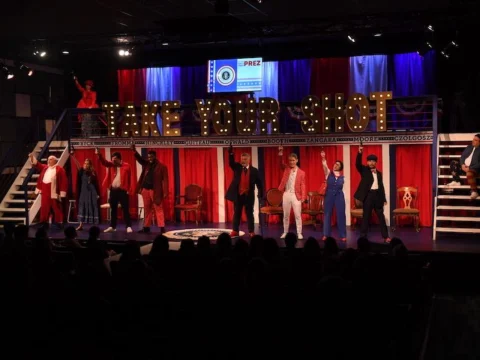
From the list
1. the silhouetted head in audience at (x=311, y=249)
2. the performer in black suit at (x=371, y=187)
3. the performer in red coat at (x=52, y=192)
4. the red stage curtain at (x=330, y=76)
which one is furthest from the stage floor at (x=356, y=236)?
the red stage curtain at (x=330, y=76)

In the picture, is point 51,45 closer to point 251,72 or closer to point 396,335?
point 251,72

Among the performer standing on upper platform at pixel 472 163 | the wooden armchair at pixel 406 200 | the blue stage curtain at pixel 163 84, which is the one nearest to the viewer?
the performer standing on upper platform at pixel 472 163

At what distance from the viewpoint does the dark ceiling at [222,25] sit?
13.3m

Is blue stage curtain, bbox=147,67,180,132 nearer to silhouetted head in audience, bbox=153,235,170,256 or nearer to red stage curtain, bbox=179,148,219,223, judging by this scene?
red stage curtain, bbox=179,148,219,223

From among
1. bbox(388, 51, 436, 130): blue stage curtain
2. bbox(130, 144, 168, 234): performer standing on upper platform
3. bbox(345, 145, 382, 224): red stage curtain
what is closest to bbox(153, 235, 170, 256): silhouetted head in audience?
bbox(130, 144, 168, 234): performer standing on upper platform

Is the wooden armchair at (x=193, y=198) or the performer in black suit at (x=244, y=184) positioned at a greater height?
the performer in black suit at (x=244, y=184)

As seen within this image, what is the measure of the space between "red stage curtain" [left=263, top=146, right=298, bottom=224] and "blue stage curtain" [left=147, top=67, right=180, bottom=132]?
5.15m

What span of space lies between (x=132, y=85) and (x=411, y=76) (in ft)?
26.4

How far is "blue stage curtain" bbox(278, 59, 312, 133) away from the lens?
1814 centimetres

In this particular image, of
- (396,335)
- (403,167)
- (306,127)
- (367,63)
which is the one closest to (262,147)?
(306,127)

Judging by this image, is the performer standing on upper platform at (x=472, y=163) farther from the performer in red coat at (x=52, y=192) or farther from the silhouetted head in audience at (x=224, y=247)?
the performer in red coat at (x=52, y=192)

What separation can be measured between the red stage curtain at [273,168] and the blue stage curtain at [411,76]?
3.52 metres

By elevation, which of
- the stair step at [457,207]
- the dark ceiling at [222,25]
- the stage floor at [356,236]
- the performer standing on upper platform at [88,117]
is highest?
the dark ceiling at [222,25]

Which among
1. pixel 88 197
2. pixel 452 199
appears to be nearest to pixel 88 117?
pixel 88 197
